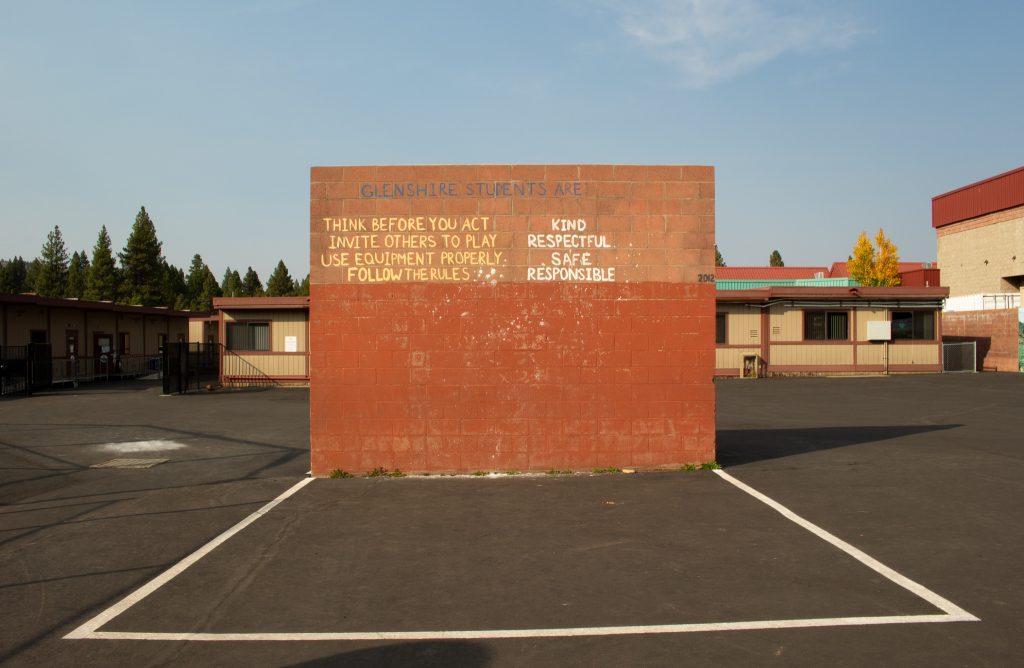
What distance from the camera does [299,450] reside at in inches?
508

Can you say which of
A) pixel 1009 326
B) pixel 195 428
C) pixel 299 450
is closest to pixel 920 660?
pixel 299 450

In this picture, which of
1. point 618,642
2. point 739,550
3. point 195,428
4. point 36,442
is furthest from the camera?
point 195,428

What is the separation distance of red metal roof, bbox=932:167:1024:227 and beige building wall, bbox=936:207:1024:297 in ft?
1.42

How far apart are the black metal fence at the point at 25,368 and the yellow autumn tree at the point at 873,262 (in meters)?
73.8

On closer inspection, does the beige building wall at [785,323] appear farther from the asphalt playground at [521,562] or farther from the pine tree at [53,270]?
the pine tree at [53,270]

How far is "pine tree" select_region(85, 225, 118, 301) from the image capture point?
67.6 metres

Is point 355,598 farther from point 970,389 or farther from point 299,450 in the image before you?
point 970,389

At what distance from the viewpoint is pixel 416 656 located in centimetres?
447

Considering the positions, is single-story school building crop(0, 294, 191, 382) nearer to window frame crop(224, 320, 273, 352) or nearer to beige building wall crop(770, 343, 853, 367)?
window frame crop(224, 320, 273, 352)

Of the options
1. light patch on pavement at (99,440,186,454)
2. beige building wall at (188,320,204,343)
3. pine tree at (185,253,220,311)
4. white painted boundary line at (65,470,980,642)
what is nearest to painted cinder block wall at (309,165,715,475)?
light patch on pavement at (99,440,186,454)

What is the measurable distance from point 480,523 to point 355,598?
237cm

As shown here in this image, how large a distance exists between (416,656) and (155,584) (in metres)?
2.95

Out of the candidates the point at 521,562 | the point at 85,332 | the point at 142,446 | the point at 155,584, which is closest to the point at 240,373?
the point at 85,332

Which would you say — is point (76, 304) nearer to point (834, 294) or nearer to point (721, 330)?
point (721, 330)
